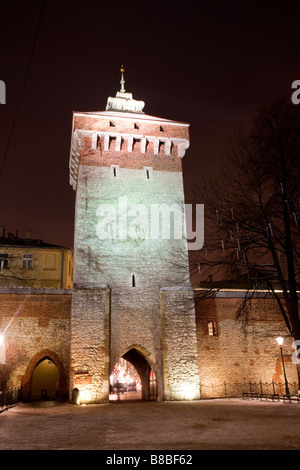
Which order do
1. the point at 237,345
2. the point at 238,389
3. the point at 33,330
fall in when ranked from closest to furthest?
the point at 33,330, the point at 238,389, the point at 237,345

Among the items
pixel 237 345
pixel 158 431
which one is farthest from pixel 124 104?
pixel 158 431

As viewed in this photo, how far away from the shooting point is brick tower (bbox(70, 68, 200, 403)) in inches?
719

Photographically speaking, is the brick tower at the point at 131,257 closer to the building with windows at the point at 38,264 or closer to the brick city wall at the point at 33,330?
the brick city wall at the point at 33,330

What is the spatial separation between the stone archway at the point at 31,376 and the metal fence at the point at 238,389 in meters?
6.70

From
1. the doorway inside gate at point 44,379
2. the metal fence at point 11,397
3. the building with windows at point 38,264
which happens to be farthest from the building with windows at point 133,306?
the building with windows at point 38,264

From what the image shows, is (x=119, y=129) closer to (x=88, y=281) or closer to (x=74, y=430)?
(x=88, y=281)

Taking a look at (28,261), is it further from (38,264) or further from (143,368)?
(143,368)

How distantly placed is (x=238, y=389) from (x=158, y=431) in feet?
38.0

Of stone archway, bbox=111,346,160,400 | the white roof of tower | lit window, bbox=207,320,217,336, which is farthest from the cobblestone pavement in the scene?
the white roof of tower

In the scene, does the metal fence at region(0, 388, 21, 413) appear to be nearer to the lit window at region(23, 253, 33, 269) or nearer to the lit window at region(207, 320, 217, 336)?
the lit window at region(207, 320, 217, 336)

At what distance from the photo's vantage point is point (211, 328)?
2027 cm

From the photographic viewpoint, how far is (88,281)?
19500 mm

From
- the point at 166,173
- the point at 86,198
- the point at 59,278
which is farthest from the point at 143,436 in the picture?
the point at 59,278
